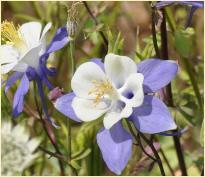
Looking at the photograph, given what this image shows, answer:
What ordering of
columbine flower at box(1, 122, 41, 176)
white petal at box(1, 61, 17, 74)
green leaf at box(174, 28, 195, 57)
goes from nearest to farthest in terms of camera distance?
white petal at box(1, 61, 17, 74) → green leaf at box(174, 28, 195, 57) → columbine flower at box(1, 122, 41, 176)

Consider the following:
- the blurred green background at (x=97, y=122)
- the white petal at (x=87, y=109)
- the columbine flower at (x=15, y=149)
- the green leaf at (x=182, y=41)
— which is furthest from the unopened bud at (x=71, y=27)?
the columbine flower at (x=15, y=149)

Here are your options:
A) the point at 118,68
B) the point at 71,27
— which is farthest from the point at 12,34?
the point at 118,68

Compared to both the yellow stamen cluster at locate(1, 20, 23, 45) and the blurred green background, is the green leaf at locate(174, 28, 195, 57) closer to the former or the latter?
the blurred green background

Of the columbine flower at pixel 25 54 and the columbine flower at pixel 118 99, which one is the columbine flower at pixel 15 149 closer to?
the columbine flower at pixel 25 54

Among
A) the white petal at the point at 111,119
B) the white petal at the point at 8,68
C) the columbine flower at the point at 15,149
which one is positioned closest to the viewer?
the white petal at the point at 111,119

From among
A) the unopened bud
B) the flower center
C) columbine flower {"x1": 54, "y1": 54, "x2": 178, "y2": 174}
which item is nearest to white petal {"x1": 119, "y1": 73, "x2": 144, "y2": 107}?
columbine flower {"x1": 54, "y1": 54, "x2": 178, "y2": 174}

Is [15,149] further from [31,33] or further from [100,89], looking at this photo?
[100,89]

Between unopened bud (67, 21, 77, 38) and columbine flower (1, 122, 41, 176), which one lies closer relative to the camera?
unopened bud (67, 21, 77, 38)
